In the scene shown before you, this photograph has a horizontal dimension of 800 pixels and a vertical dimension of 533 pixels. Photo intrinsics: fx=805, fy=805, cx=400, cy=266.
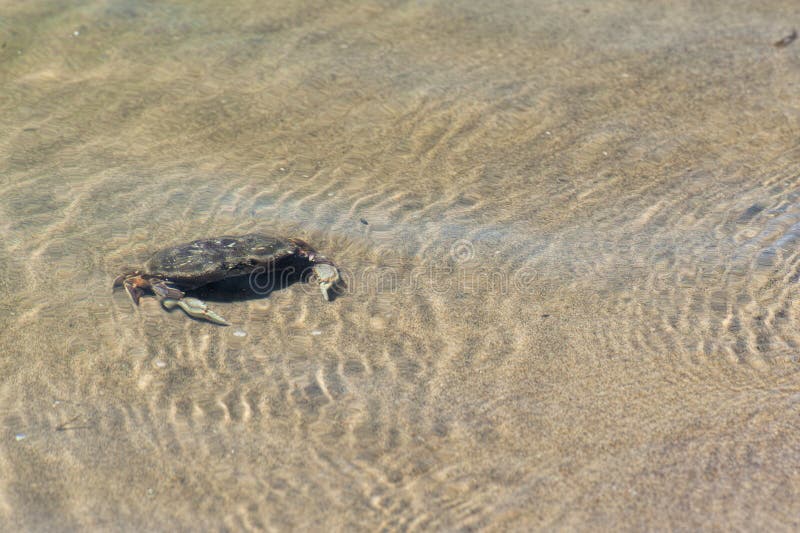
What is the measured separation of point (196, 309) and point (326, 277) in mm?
790

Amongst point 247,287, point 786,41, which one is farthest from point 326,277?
point 786,41

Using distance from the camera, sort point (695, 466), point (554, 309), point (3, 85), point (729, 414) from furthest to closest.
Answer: point (3, 85) < point (554, 309) < point (729, 414) < point (695, 466)

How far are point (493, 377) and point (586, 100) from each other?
3693 millimetres

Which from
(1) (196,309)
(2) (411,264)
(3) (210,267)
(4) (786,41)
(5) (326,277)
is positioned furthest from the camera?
(4) (786,41)

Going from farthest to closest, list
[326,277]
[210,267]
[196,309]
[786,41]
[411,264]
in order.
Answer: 1. [786,41]
2. [411,264]
3. [326,277]
4. [210,267]
5. [196,309]

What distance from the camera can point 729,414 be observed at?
402 cm

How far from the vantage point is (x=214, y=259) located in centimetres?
471

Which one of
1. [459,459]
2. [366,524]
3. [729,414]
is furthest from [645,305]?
[366,524]

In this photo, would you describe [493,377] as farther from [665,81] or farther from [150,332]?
[665,81]

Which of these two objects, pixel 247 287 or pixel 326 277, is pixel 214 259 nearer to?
pixel 247 287

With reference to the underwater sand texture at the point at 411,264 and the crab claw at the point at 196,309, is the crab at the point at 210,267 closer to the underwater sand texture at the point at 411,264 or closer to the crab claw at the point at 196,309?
the crab claw at the point at 196,309

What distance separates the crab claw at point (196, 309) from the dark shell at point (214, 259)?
0.14m

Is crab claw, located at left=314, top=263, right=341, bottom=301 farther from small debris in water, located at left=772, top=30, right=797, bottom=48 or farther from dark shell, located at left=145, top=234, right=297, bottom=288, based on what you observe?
small debris in water, located at left=772, top=30, right=797, bottom=48

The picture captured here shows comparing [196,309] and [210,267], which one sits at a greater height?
[210,267]
